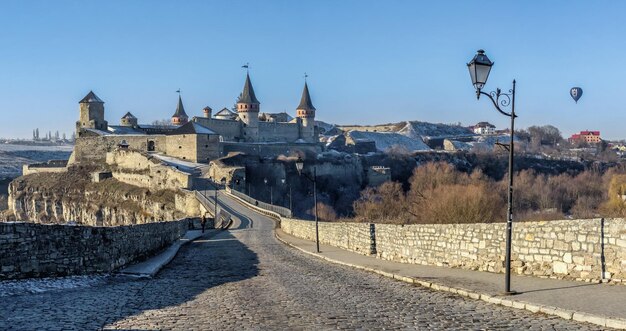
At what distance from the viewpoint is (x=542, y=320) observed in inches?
275

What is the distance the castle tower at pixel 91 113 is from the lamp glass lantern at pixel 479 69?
7687 cm

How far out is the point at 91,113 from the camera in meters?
79.4

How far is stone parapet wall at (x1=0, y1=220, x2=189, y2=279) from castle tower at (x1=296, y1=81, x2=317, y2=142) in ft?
276

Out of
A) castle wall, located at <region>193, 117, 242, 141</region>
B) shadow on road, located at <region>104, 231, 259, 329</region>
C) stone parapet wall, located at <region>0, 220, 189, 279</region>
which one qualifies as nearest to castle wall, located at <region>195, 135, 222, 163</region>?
castle wall, located at <region>193, 117, 242, 141</region>

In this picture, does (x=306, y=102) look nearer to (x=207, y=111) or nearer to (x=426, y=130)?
(x=207, y=111)

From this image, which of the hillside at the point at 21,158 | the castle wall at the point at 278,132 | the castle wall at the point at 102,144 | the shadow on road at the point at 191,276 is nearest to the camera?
the shadow on road at the point at 191,276

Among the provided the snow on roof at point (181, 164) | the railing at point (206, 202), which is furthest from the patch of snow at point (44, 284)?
the snow on roof at point (181, 164)

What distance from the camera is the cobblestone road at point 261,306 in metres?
7.11

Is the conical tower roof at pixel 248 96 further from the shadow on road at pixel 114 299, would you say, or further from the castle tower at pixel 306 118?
the shadow on road at pixel 114 299

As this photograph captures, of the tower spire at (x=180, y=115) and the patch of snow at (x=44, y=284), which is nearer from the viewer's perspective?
the patch of snow at (x=44, y=284)

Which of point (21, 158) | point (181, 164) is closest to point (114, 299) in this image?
point (181, 164)

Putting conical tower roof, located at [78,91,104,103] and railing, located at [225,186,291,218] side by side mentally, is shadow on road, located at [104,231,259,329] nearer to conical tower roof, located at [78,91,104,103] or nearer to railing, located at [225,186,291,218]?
railing, located at [225,186,291,218]

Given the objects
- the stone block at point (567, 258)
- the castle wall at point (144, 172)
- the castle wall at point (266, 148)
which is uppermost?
the castle wall at point (266, 148)

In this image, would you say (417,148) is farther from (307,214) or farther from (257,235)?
(257,235)
